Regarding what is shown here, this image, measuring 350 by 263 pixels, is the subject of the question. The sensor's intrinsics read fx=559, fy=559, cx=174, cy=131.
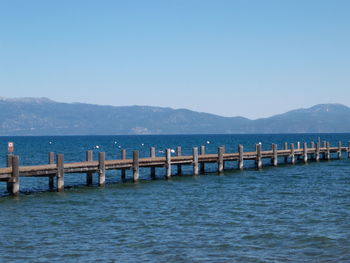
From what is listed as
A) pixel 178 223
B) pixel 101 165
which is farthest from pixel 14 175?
pixel 178 223

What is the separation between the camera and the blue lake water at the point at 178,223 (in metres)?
18.4

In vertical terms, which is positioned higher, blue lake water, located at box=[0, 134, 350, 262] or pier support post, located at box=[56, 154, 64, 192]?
pier support post, located at box=[56, 154, 64, 192]

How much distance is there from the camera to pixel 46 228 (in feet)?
74.2

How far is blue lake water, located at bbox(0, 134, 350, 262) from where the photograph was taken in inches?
726

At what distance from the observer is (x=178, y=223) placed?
2367cm

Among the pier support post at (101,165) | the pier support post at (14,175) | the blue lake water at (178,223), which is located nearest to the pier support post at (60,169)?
the blue lake water at (178,223)

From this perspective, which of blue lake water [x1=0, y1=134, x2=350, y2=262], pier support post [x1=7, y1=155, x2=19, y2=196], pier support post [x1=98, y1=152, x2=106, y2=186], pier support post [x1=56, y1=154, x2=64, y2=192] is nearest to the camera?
blue lake water [x1=0, y1=134, x2=350, y2=262]

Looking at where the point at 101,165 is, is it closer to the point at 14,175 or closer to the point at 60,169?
the point at 60,169

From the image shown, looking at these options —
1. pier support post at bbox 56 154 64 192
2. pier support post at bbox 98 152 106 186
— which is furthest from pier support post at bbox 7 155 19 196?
pier support post at bbox 98 152 106 186

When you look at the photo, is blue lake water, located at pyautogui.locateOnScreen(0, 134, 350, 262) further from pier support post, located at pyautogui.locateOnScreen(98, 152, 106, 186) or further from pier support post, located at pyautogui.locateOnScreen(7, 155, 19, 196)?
pier support post, located at pyautogui.locateOnScreen(98, 152, 106, 186)

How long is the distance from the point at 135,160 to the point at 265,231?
18.7 m

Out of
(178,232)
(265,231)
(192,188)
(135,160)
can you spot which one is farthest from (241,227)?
(135,160)

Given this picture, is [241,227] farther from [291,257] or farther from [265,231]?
[291,257]

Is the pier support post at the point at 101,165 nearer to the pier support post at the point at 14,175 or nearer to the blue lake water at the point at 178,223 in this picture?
the blue lake water at the point at 178,223
